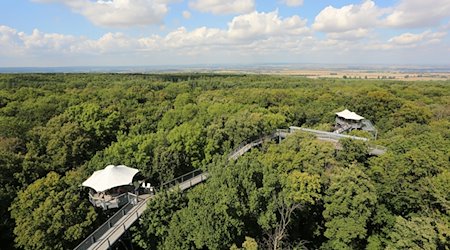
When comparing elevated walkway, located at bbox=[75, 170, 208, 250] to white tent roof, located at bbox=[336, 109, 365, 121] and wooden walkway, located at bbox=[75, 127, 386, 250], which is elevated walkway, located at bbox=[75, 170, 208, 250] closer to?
wooden walkway, located at bbox=[75, 127, 386, 250]

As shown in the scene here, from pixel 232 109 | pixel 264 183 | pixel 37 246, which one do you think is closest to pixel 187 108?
pixel 232 109

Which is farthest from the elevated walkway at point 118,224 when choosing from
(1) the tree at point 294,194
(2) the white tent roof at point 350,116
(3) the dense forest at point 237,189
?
(2) the white tent roof at point 350,116

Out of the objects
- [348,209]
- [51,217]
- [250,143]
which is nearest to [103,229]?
[51,217]

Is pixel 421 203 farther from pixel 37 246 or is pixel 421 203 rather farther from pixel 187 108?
pixel 187 108

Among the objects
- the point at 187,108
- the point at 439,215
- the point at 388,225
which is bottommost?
the point at 388,225

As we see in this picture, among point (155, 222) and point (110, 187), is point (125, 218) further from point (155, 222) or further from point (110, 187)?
point (110, 187)

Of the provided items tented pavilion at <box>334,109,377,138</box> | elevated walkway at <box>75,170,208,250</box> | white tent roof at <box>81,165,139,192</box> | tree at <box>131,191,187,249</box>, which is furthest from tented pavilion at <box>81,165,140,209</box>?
tented pavilion at <box>334,109,377,138</box>

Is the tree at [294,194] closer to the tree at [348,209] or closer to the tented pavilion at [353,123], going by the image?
the tree at [348,209]
